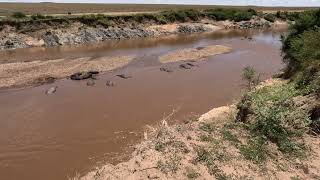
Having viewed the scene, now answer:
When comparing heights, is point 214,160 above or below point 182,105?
above

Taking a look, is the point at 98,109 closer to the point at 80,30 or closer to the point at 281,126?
the point at 281,126

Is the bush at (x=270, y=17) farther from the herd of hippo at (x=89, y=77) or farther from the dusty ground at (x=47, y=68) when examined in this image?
the herd of hippo at (x=89, y=77)

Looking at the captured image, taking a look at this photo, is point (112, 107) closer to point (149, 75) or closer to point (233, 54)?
point (149, 75)

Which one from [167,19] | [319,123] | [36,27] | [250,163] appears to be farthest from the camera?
[167,19]

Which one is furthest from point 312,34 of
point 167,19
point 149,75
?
point 167,19

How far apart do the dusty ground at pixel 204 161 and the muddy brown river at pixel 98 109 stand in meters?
4.40

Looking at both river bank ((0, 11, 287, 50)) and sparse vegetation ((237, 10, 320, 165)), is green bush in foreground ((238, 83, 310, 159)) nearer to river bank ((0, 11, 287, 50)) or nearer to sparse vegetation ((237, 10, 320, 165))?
sparse vegetation ((237, 10, 320, 165))

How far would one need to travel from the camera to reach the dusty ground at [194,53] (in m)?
37.3

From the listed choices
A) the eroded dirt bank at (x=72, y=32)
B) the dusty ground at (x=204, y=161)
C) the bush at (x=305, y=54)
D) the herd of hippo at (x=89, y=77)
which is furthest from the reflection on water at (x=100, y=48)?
the dusty ground at (x=204, y=161)

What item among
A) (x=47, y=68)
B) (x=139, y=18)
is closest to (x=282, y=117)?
(x=47, y=68)

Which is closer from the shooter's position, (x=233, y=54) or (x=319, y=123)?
(x=319, y=123)

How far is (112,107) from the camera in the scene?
70.7 ft

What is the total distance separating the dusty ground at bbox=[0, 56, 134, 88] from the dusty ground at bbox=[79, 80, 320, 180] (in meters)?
18.4

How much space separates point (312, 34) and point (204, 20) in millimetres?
43689
